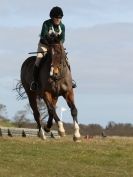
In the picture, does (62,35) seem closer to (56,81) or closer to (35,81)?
(56,81)

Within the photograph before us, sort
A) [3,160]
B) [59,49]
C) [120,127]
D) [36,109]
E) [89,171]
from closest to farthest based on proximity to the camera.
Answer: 1. [89,171]
2. [3,160]
3. [59,49]
4. [36,109]
5. [120,127]

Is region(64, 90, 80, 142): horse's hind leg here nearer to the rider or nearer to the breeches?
the rider

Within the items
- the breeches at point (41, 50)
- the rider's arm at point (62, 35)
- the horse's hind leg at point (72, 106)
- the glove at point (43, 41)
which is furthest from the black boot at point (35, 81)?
the horse's hind leg at point (72, 106)

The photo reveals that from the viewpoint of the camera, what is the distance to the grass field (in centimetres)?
1234

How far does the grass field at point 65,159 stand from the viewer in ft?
40.5

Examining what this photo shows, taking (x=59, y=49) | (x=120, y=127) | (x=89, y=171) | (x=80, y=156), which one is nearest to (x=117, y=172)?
(x=89, y=171)

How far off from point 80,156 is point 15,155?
56.1 inches

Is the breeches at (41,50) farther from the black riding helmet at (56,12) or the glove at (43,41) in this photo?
the black riding helmet at (56,12)

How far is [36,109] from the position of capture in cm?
2378

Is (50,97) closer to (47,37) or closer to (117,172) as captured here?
(47,37)

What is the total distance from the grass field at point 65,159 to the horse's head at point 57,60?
7.32 feet

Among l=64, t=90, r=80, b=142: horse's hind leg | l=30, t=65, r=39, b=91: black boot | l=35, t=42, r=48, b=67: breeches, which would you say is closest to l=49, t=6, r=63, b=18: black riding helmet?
l=35, t=42, r=48, b=67: breeches

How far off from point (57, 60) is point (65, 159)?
17.8 ft

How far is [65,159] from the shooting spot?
46.7ft
